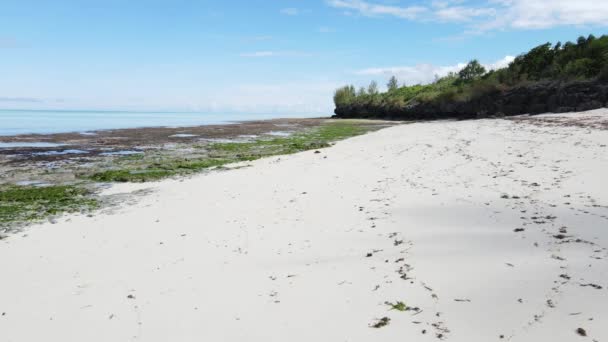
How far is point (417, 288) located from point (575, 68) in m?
34.3

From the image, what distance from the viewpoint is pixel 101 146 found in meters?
27.2

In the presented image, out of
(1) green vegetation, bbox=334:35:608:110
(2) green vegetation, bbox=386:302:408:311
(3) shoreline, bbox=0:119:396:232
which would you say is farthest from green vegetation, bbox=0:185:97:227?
(1) green vegetation, bbox=334:35:608:110

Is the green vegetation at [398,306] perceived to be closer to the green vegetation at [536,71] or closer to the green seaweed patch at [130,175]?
the green seaweed patch at [130,175]

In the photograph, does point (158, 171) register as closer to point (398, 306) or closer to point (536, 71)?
point (398, 306)

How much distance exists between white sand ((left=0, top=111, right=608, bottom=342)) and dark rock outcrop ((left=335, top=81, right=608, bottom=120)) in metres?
21.7

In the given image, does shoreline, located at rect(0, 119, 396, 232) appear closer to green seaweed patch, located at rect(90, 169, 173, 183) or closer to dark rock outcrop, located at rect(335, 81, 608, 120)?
green seaweed patch, located at rect(90, 169, 173, 183)

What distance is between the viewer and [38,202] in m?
11.2

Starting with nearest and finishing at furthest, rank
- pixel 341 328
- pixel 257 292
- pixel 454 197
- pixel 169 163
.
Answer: pixel 341 328, pixel 257 292, pixel 454 197, pixel 169 163

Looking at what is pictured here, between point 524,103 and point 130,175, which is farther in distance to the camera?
point 524,103

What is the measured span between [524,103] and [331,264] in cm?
3576

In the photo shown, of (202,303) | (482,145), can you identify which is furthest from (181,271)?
(482,145)

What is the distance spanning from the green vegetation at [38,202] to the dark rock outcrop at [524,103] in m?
29.4

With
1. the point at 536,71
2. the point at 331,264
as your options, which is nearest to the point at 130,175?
the point at 331,264

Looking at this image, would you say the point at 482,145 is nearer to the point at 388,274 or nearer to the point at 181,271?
the point at 388,274
